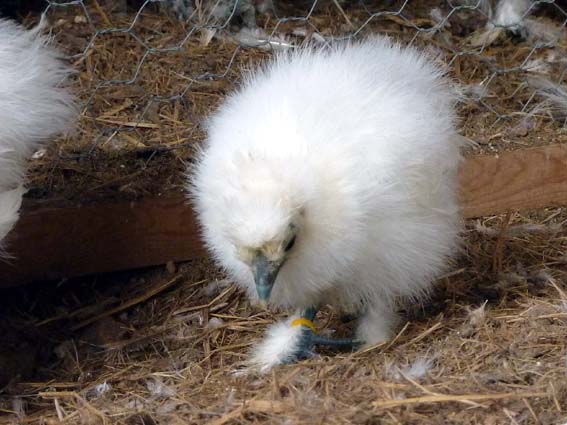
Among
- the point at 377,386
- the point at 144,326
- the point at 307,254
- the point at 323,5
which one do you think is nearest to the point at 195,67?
the point at 323,5

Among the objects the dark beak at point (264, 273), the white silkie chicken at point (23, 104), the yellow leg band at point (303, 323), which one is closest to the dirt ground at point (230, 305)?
the yellow leg band at point (303, 323)

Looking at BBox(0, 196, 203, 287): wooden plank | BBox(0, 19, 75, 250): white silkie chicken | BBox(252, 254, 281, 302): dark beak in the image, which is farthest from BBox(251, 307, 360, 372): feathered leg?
BBox(0, 19, 75, 250): white silkie chicken

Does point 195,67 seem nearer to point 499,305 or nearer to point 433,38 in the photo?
point 433,38

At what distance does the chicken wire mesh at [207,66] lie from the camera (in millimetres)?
3508

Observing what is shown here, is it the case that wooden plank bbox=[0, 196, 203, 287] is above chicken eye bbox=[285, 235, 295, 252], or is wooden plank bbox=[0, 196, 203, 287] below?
below

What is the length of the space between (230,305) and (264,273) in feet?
2.81

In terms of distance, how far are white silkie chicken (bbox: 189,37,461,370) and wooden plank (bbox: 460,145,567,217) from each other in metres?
0.57

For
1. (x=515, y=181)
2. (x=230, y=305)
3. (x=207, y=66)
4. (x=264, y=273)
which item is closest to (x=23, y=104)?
(x=264, y=273)

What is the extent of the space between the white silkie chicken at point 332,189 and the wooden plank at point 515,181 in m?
0.57

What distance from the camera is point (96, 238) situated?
330 centimetres

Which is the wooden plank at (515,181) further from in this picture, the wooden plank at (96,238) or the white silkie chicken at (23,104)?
the white silkie chicken at (23,104)

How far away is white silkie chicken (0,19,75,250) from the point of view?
264 cm

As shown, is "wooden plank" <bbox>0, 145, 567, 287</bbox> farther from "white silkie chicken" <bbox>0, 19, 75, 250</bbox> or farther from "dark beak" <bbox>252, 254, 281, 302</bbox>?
"dark beak" <bbox>252, 254, 281, 302</bbox>

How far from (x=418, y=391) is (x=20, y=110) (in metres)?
1.34
